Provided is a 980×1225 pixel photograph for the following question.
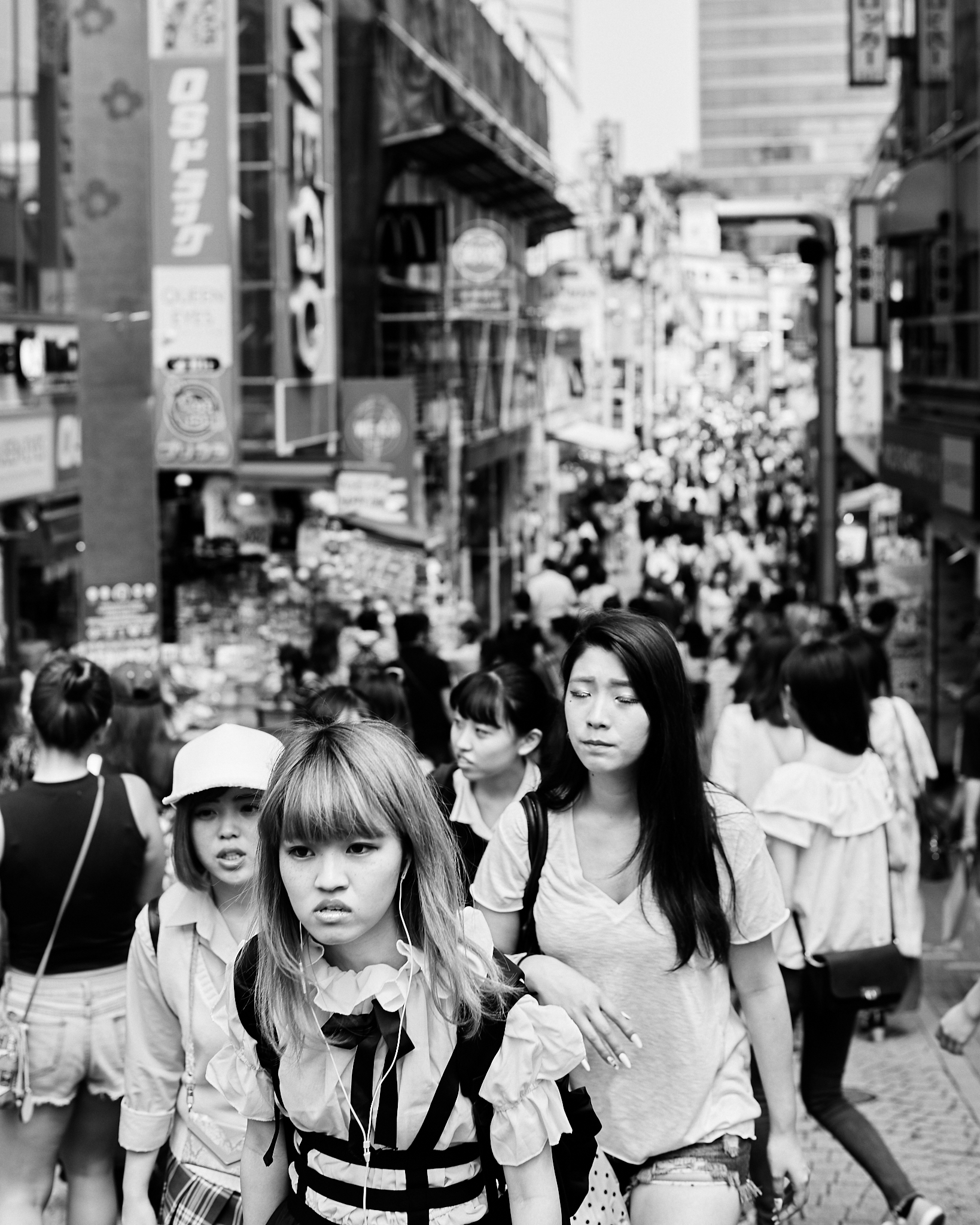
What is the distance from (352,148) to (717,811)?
21.3 m

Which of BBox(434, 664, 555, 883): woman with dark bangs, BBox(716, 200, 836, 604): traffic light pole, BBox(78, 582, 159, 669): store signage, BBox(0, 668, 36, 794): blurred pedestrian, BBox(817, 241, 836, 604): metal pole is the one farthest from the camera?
BBox(817, 241, 836, 604): metal pole

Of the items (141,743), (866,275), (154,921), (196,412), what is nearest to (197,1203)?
(154,921)

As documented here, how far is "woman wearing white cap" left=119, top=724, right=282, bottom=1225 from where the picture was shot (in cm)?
377

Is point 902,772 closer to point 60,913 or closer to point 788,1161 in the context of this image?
point 788,1161

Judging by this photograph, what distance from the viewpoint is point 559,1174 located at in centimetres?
317

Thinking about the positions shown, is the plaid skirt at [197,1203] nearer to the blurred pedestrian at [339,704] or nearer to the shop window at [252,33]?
the blurred pedestrian at [339,704]

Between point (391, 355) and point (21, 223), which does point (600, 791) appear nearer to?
point (21, 223)

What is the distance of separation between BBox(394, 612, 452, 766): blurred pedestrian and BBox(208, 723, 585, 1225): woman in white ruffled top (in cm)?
516

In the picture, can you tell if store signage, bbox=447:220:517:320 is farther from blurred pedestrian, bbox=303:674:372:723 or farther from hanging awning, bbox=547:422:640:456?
blurred pedestrian, bbox=303:674:372:723

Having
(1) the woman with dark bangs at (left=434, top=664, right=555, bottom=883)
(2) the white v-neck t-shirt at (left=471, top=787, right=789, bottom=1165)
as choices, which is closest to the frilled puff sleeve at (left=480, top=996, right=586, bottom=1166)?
(2) the white v-neck t-shirt at (left=471, top=787, right=789, bottom=1165)

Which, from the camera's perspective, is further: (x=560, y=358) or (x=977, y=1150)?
(x=560, y=358)

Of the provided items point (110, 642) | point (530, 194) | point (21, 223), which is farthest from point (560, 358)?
point (110, 642)

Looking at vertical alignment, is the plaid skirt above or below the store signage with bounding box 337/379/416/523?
below

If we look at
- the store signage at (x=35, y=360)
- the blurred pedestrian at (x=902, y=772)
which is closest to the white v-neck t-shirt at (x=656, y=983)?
the blurred pedestrian at (x=902, y=772)
